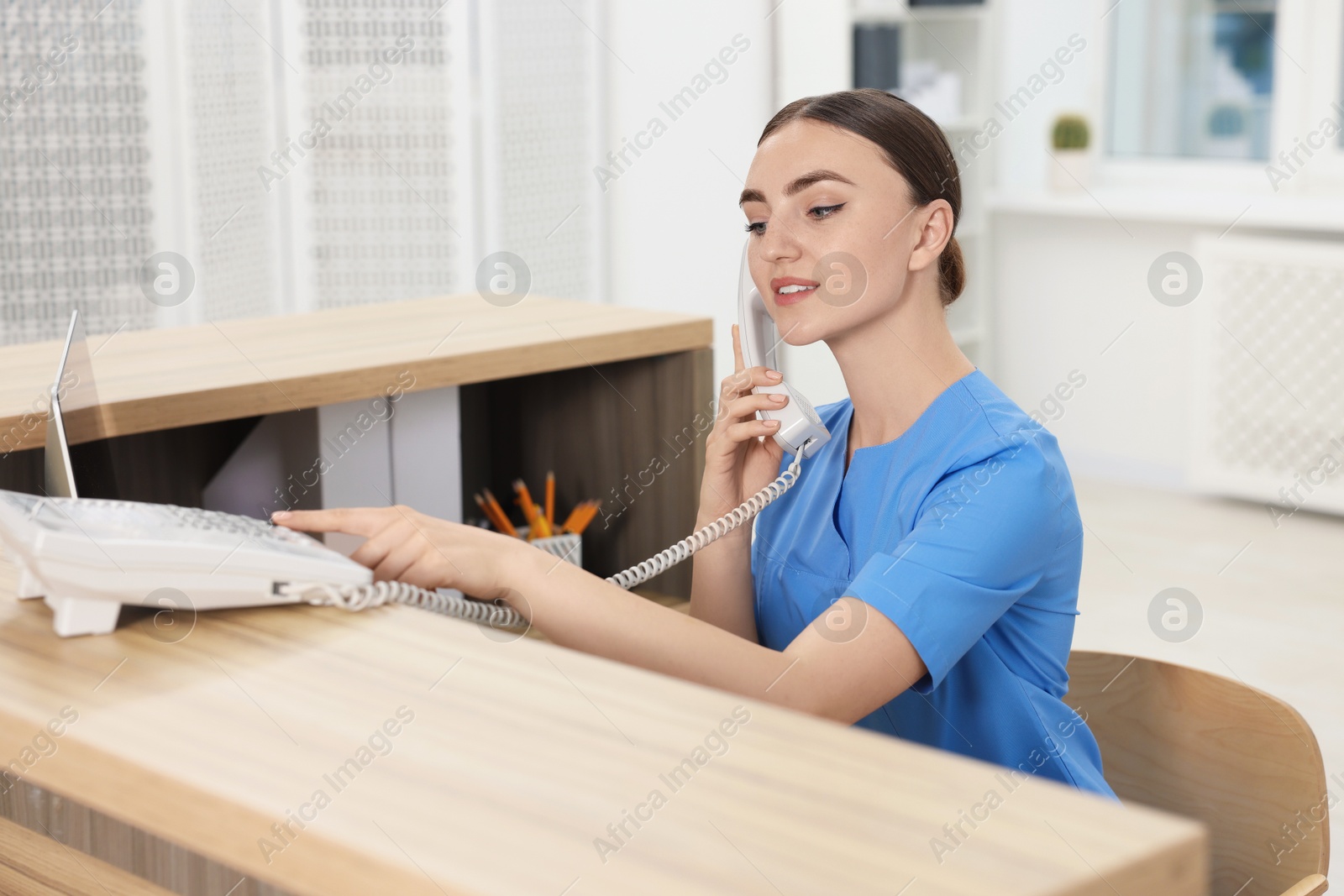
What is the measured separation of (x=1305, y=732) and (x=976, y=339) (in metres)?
3.89

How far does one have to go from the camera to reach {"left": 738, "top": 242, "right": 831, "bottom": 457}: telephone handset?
1.36 metres

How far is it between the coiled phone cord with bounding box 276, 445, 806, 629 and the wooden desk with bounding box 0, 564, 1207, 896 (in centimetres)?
3

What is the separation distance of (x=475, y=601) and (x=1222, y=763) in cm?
67

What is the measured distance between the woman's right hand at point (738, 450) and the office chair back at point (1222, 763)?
0.37 meters

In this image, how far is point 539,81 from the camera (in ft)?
12.6

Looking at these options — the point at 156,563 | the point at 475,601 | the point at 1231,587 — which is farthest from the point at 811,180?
the point at 1231,587

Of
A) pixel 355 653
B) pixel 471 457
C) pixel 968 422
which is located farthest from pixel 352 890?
pixel 471 457

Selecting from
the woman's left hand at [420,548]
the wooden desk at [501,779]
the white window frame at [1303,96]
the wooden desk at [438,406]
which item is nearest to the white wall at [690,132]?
the white window frame at [1303,96]

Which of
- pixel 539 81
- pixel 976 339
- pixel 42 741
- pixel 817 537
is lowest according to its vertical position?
pixel 976 339

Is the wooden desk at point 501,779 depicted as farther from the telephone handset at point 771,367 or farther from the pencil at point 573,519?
the pencil at point 573,519

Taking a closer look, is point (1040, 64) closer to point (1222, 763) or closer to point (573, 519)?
point (573, 519)

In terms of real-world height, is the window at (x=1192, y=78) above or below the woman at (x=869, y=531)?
above

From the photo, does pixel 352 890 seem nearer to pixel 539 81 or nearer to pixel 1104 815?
pixel 1104 815

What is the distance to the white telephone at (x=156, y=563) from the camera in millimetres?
738
